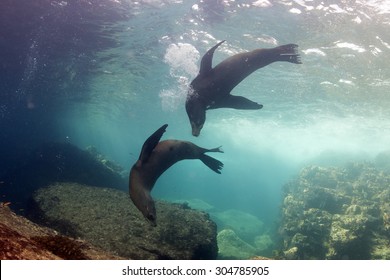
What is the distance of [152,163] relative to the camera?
15.6 ft

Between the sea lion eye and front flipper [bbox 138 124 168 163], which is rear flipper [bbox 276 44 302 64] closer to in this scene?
front flipper [bbox 138 124 168 163]

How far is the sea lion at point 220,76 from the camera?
17.1ft

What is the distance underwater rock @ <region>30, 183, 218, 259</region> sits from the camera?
774 cm

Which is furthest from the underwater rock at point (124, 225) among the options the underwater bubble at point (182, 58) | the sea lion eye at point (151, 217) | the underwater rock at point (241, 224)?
the underwater rock at point (241, 224)

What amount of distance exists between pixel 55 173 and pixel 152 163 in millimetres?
19358

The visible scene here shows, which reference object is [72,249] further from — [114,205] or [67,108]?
[67,108]

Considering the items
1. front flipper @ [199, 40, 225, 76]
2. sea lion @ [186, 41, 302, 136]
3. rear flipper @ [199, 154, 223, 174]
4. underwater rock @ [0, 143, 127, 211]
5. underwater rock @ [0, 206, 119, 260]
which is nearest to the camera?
underwater rock @ [0, 206, 119, 260]

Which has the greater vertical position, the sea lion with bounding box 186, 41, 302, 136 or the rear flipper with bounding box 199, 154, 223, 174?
the sea lion with bounding box 186, 41, 302, 136

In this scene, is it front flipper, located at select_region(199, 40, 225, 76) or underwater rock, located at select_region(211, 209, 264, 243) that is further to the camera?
underwater rock, located at select_region(211, 209, 264, 243)

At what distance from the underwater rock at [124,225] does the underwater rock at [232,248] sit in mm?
9902

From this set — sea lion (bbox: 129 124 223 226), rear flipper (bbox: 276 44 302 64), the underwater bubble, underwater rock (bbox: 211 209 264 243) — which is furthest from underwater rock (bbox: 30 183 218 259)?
underwater rock (bbox: 211 209 264 243)

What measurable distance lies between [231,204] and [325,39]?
46286 millimetres

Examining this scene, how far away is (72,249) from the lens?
4.32 m

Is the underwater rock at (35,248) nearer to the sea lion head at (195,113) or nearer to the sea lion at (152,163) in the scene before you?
the sea lion at (152,163)
